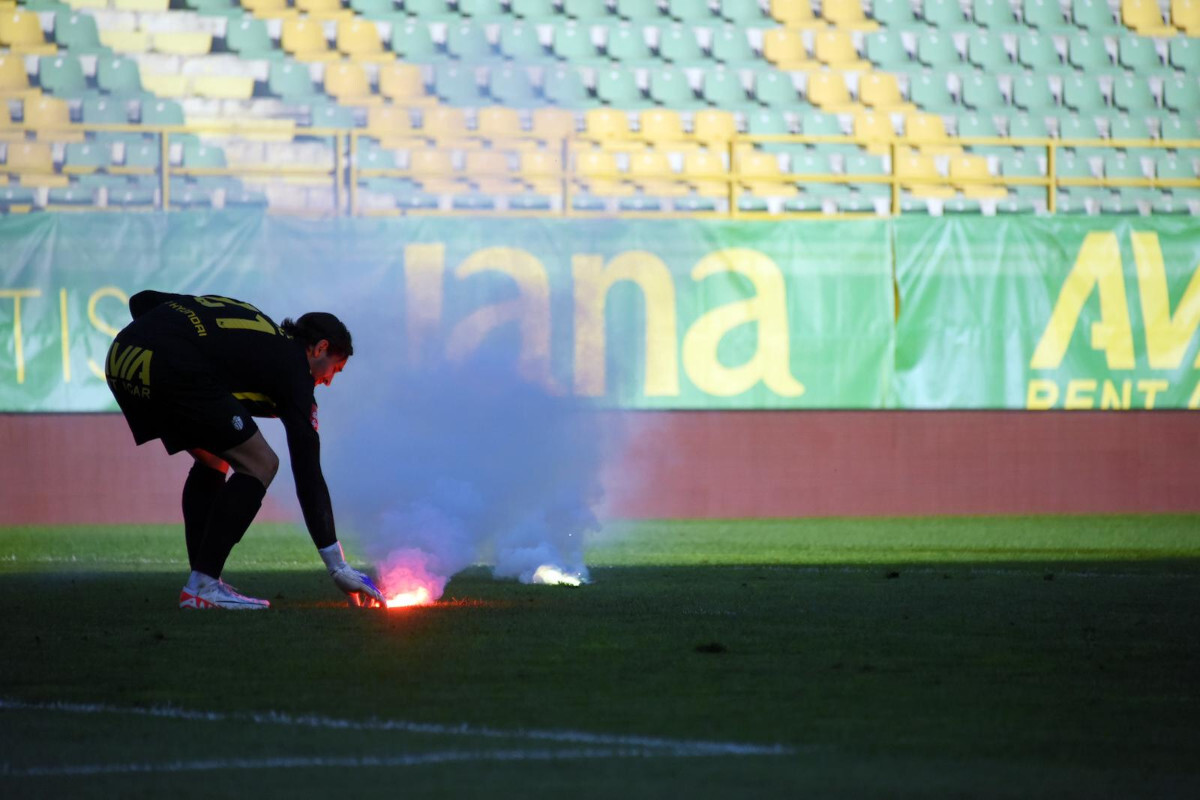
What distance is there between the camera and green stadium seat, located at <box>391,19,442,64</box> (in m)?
20.7

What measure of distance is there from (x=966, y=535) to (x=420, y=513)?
21.6ft

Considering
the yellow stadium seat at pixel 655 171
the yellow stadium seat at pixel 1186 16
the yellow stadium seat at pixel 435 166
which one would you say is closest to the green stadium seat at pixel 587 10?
the yellow stadium seat at pixel 655 171

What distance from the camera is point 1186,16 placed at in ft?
74.6

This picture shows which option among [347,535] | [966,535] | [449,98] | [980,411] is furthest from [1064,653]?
[449,98]

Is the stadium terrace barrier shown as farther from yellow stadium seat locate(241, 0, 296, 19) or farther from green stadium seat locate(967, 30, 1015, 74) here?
yellow stadium seat locate(241, 0, 296, 19)

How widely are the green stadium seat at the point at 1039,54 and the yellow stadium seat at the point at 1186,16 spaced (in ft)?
5.58

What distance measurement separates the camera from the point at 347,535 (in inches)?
396

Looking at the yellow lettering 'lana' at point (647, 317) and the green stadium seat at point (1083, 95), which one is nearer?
the yellow lettering 'lana' at point (647, 317)

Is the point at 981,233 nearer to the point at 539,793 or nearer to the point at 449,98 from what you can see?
the point at 449,98

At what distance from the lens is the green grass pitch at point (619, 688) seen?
4258mm

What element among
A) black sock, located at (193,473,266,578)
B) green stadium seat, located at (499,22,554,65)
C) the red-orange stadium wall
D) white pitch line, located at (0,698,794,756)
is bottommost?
the red-orange stadium wall

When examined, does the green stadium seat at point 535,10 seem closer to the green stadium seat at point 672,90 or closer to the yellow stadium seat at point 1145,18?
the green stadium seat at point 672,90

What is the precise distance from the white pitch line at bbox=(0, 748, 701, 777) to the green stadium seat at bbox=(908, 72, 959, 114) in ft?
59.7

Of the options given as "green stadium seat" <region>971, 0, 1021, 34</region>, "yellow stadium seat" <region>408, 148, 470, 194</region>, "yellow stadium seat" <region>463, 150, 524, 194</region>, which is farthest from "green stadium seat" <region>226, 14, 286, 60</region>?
"green stadium seat" <region>971, 0, 1021, 34</region>
